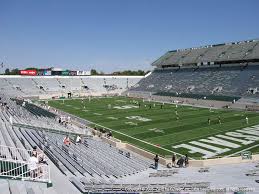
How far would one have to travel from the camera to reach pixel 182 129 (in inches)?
1414

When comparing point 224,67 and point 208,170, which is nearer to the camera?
point 208,170

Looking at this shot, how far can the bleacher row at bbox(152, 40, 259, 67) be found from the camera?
69438 millimetres

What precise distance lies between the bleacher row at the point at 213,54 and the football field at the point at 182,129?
73.1 ft

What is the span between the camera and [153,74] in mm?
90312

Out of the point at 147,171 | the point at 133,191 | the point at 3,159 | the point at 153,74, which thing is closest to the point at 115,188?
the point at 133,191

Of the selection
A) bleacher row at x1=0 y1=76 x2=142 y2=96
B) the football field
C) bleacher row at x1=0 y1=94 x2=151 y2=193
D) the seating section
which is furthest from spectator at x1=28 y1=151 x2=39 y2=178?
bleacher row at x1=0 y1=76 x2=142 y2=96

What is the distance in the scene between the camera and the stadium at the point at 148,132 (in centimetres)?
1441

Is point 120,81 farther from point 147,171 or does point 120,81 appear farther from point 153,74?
point 147,171

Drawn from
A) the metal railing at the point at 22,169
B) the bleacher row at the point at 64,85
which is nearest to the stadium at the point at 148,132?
the metal railing at the point at 22,169

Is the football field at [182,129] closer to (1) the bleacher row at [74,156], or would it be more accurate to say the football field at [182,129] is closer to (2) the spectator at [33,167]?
(1) the bleacher row at [74,156]

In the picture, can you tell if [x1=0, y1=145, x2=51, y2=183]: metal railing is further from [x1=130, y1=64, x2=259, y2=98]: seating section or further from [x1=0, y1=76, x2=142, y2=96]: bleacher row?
[x1=0, y1=76, x2=142, y2=96]: bleacher row

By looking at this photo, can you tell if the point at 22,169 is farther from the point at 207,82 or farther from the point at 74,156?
the point at 207,82

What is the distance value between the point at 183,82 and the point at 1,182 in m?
65.0

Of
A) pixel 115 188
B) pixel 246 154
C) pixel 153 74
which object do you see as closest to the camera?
pixel 115 188
